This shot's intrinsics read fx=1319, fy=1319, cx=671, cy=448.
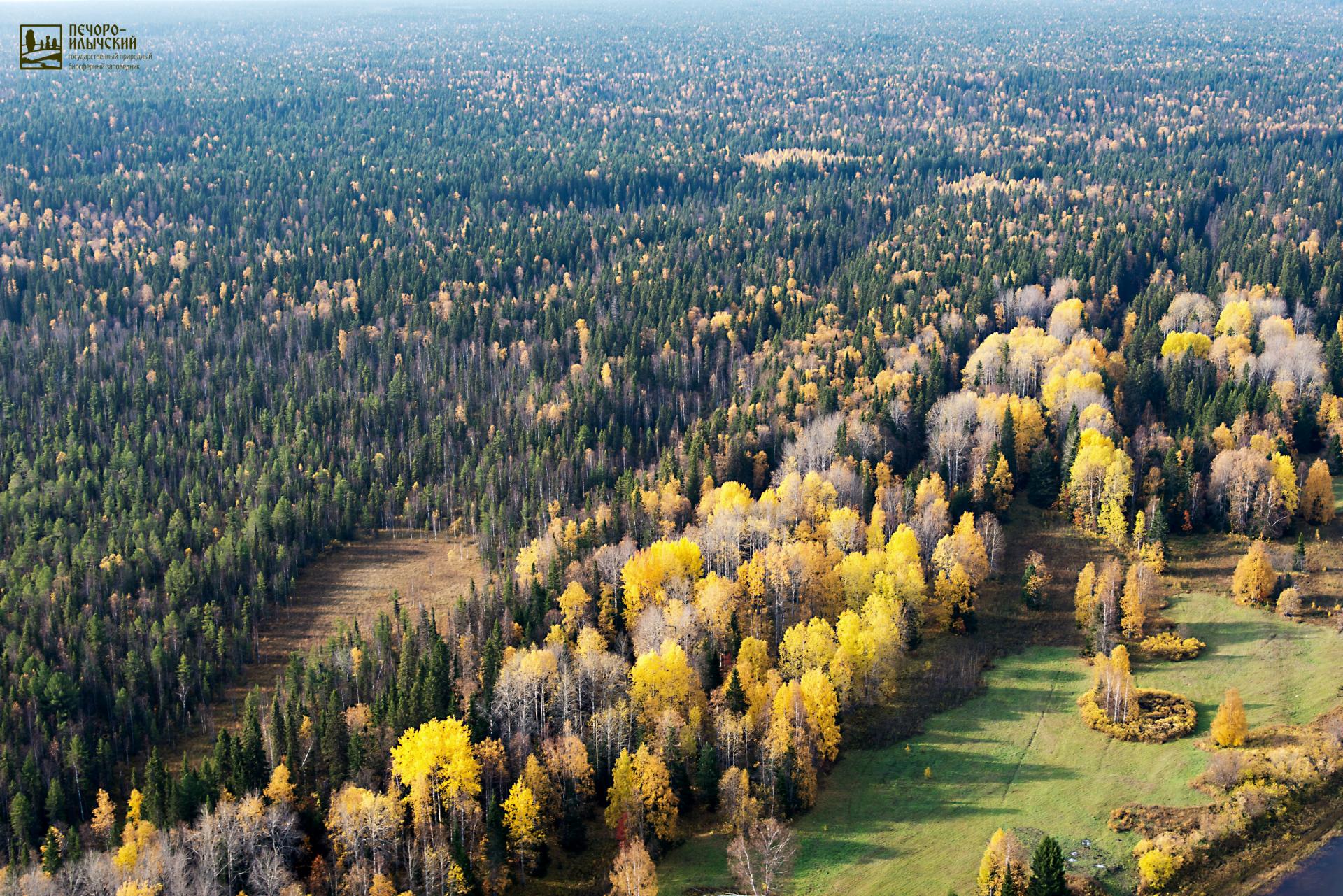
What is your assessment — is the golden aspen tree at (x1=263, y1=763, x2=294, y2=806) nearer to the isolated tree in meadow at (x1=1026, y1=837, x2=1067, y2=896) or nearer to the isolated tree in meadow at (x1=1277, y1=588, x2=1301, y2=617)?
the isolated tree in meadow at (x1=1026, y1=837, x2=1067, y2=896)

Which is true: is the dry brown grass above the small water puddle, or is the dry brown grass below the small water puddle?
below

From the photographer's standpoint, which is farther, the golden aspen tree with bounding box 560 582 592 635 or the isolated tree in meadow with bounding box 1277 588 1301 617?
the isolated tree in meadow with bounding box 1277 588 1301 617

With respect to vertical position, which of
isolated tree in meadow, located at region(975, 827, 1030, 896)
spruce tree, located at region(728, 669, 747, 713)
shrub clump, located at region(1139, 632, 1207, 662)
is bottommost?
isolated tree in meadow, located at region(975, 827, 1030, 896)

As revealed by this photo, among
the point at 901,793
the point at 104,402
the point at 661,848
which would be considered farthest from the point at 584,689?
the point at 104,402

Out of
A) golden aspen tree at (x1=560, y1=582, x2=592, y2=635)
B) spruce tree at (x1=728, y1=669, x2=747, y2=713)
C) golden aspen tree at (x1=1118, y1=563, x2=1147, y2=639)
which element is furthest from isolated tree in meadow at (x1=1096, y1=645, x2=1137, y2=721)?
golden aspen tree at (x1=560, y1=582, x2=592, y2=635)

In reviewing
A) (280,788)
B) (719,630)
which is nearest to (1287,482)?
(719,630)

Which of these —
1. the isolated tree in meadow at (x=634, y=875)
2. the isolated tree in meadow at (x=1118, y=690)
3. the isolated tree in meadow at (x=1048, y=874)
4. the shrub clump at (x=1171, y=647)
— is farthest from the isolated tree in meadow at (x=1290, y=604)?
the isolated tree in meadow at (x=634, y=875)

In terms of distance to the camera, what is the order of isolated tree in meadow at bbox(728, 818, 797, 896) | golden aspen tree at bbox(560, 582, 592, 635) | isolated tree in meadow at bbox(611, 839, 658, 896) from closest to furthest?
1. isolated tree in meadow at bbox(611, 839, 658, 896)
2. isolated tree in meadow at bbox(728, 818, 797, 896)
3. golden aspen tree at bbox(560, 582, 592, 635)

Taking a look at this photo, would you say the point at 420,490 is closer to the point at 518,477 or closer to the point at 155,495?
the point at 518,477
